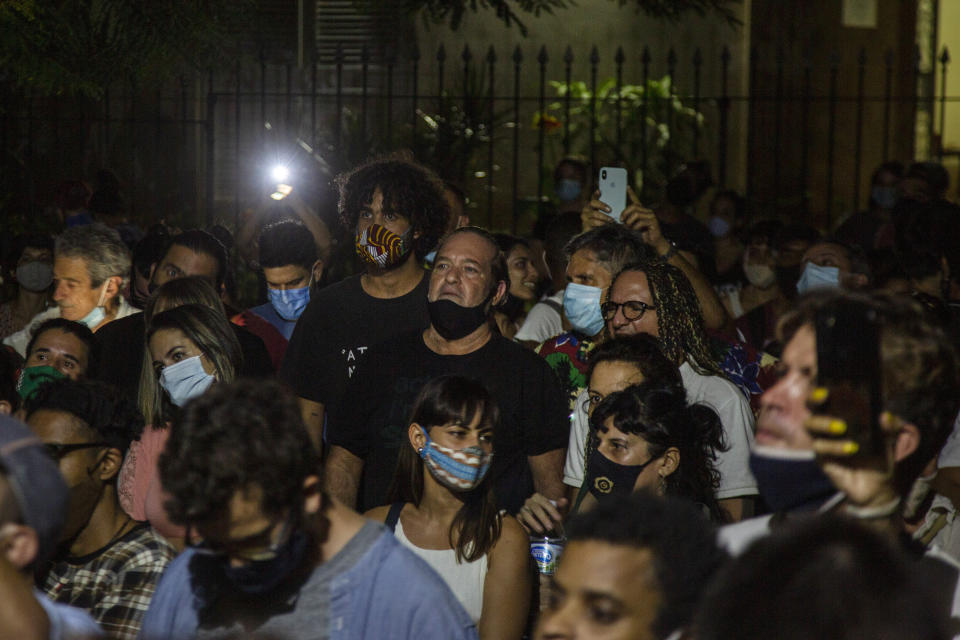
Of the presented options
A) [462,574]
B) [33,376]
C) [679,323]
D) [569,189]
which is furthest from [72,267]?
Result: [569,189]

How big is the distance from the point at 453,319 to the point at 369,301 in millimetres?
706

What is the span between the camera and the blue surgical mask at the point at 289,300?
655 centimetres

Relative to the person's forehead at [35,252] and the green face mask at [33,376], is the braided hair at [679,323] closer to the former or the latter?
the green face mask at [33,376]

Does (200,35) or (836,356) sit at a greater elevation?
(200,35)

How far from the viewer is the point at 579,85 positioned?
1559 cm

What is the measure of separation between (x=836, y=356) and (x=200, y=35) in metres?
6.46

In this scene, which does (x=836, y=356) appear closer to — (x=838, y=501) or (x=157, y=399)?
(x=838, y=501)

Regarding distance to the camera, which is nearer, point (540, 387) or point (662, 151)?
point (540, 387)

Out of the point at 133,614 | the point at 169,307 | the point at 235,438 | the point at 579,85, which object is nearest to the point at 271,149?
the point at 579,85

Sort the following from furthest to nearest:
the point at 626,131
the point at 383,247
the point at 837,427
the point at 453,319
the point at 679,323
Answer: the point at 626,131 < the point at 383,247 < the point at 679,323 < the point at 453,319 < the point at 837,427

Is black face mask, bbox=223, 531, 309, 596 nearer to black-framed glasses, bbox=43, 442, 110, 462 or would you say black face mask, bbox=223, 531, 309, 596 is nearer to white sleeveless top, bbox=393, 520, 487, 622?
white sleeveless top, bbox=393, 520, 487, 622

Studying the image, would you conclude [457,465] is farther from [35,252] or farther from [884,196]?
[884,196]

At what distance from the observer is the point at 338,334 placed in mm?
5332

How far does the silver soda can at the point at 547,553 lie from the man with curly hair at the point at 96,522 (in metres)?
1.30
